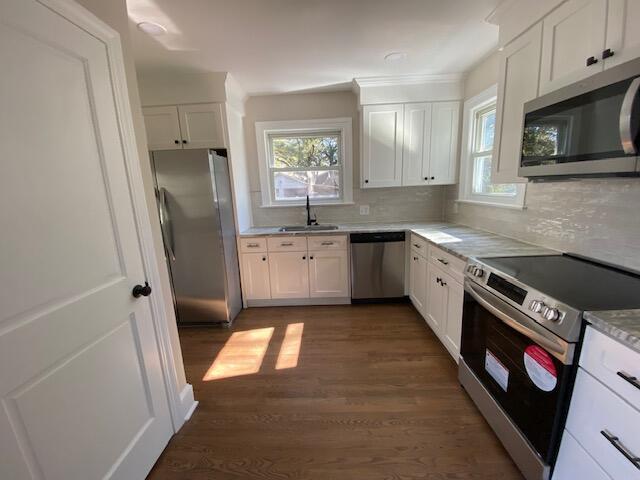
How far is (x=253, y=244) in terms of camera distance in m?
3.07

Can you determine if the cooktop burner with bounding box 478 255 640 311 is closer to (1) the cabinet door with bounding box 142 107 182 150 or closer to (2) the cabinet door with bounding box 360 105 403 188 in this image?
(2) the cabinet door with bounding box 360 105 403 188

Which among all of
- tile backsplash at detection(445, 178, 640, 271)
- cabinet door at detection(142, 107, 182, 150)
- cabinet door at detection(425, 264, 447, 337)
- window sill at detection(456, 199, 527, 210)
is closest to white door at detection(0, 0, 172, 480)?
cabinet door at detection(142, 107, 182, 150)

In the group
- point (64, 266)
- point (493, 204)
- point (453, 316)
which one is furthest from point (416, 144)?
point (64, 266)

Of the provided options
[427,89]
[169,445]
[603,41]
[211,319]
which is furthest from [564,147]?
[211,319]

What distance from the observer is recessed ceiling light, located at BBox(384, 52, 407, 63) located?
91.1 inches

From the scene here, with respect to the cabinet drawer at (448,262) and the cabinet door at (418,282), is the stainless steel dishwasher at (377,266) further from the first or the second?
A: the cabinet drawer at (448,262)

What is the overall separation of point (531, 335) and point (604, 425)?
0.33 metres

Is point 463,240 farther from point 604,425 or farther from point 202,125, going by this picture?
point 202,125

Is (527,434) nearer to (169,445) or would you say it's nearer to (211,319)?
(169,445)

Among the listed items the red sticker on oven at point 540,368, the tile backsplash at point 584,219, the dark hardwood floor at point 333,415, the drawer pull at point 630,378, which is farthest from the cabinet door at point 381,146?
the drawer pull at point 630,378

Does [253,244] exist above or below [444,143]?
below

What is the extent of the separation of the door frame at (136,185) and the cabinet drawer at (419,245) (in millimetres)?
2144

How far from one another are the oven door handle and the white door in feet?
5.94

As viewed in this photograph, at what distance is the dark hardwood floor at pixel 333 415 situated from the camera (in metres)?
1.38
